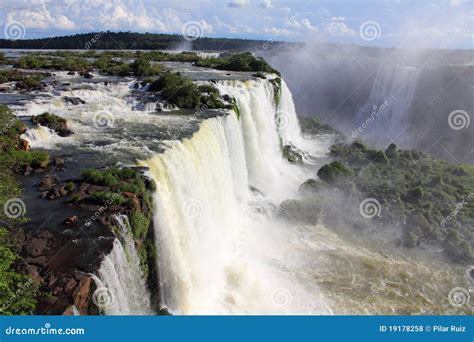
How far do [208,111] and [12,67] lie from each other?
18.5 metres

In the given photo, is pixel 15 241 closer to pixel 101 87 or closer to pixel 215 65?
pixel 101 87

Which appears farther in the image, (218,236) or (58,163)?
(218,236)

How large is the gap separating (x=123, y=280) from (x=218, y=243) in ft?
23.0

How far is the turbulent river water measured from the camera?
1291 centimetres

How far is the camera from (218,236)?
55.9ft

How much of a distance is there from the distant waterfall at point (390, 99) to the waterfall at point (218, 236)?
2869 centimetres

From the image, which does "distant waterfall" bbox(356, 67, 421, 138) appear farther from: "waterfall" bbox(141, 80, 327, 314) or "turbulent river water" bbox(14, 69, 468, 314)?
"waterfall" bbox(141, 80, 327, 314)

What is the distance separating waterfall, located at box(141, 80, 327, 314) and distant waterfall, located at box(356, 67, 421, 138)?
94.1 feet

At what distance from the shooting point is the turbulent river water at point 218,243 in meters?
12.9

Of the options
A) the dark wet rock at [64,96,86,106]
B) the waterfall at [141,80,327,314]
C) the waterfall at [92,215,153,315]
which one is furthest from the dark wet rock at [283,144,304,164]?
the waterfall at [92,215,153,315]

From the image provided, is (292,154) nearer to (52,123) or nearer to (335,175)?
(335,175)

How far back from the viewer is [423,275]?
17.9 metres

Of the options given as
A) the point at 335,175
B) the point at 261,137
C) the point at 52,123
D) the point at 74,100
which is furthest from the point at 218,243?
the point at 261,137

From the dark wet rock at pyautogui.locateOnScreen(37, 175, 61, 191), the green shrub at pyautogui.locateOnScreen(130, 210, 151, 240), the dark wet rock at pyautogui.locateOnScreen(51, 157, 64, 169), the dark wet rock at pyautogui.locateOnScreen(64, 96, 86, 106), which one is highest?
the dark wet rock at pyautogui.locateOnScreen(64, 96, 86, 106)
